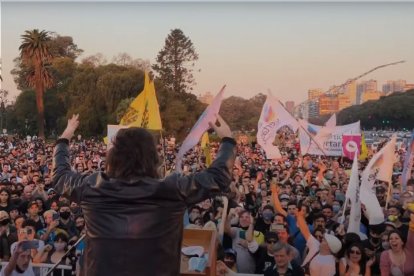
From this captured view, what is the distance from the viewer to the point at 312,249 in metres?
5.49

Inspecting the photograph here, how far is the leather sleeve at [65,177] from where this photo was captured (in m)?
2.24

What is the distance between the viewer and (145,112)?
1029 centimetres

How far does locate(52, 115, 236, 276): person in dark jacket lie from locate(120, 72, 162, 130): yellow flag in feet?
25.4

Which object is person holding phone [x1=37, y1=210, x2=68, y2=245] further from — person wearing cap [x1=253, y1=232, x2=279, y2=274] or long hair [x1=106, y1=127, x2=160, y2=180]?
long hair [x1=106, y1=127, x2=160, y2=180]

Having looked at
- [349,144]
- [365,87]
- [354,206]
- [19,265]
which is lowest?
[19,265]

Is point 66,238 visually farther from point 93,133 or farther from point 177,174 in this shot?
point 93,133

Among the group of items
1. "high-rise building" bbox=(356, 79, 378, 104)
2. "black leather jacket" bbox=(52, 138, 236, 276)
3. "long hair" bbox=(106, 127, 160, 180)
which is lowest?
"black leather jacket" bbox=(52, 138, 236, 276)

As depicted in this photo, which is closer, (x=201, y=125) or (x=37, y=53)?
(x=201, y=125)

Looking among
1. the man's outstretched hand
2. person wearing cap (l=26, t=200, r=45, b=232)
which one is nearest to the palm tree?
person wearing cap (l=26, t=200, r=45, b=232)

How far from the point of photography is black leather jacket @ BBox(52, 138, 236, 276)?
2059mm

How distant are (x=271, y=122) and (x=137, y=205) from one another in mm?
12947

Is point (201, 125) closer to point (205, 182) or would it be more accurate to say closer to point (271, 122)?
point (205, 182)

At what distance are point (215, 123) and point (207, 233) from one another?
1111 mm

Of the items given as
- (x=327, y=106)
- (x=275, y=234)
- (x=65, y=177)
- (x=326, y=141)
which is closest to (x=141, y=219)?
(x=65, y=177)
